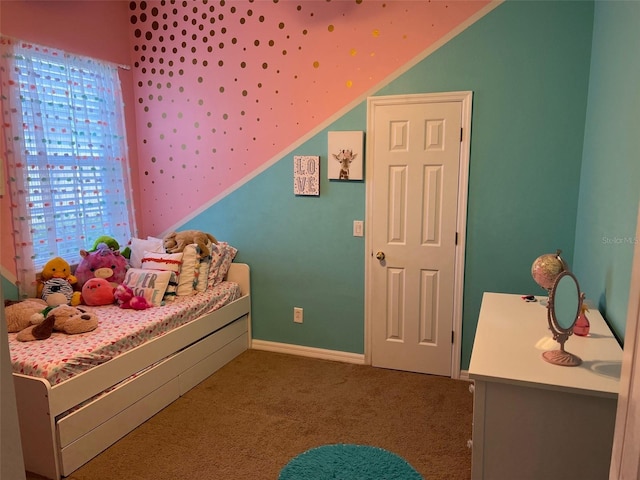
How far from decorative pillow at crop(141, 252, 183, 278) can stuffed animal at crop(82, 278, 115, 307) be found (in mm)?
325

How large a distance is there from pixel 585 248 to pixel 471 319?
0.93 meters

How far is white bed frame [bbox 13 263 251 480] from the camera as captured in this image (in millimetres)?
2195

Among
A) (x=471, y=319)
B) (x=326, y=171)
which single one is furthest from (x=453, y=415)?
(x=326, y=171)

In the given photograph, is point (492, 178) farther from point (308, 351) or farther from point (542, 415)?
point (308, 351)

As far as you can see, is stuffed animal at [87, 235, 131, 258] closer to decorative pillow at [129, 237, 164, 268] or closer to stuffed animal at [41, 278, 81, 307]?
decorative pillow at [129, 237, 164, 268]

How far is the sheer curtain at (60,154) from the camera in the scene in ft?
9.93

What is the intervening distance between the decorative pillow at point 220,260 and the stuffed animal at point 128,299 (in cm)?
→ 60

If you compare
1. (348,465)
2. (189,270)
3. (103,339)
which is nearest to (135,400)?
(103,339)

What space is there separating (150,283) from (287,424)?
135 cm

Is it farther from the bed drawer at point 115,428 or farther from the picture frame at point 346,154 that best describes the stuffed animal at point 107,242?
the picture frame at point 346,154

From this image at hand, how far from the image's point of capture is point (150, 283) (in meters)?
3.25

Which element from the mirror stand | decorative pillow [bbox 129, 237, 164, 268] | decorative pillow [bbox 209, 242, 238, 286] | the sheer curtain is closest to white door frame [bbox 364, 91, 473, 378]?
decorative pillow [bbox 209, 242, 238, 286]

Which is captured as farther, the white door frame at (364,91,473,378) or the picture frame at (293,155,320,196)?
the picture frame at (293,155,320,196)

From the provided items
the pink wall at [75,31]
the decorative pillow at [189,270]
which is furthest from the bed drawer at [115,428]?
the pink wall at [75,31]
